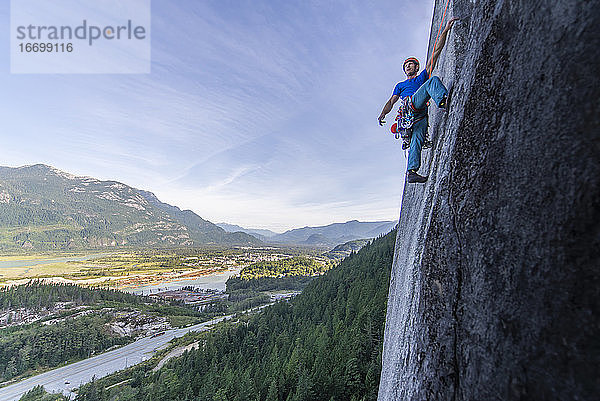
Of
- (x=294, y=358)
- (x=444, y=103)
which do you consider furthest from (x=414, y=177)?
(x=294, y=358)

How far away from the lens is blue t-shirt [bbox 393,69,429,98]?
4934 millimetres

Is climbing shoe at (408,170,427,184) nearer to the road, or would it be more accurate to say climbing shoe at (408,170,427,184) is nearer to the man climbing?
the man climbing

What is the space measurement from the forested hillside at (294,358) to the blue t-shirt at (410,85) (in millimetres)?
27886

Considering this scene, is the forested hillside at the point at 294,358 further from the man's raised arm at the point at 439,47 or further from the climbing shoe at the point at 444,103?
the climbing shoe at the point at 444,103

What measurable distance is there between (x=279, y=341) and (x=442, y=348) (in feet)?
177

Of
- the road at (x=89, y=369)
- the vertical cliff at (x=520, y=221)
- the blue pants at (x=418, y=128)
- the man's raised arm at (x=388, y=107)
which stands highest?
the man's raised arm at (x=388, y=107)

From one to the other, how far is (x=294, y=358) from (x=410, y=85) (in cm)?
3723

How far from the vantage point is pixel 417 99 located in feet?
14.3

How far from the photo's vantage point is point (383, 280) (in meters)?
48.8

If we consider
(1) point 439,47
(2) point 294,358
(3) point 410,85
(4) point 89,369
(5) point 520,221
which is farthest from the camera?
(4) point 89,369

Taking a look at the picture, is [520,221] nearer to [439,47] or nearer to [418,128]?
[418,128]

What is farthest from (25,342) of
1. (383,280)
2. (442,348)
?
(442,348)

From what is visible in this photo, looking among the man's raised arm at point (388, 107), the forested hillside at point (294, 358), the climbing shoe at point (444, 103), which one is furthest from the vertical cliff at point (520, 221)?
the forested hillside at point (294, 358)

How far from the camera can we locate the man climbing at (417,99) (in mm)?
4016
